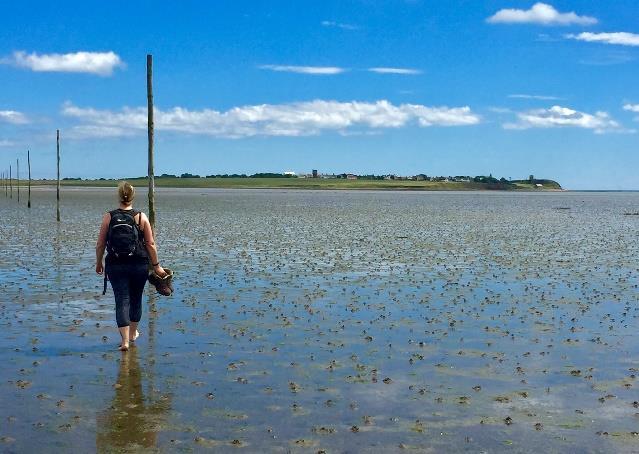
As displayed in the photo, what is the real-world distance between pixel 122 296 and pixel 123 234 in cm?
108

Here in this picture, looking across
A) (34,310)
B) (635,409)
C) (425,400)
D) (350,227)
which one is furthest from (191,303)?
(350,227)

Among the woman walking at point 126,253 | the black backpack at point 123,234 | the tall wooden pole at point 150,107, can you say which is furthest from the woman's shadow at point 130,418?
the tall wooden pole at point 150,107

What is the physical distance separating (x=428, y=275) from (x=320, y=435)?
50.3 ft

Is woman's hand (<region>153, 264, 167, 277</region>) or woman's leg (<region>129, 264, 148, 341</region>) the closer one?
woman's leg (<region>129, 264, 148, 341</region>)

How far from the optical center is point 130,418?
30.6 ft

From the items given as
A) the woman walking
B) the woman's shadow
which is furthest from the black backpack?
the woman's shadow

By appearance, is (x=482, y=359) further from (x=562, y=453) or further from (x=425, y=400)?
(x=562, y=453)

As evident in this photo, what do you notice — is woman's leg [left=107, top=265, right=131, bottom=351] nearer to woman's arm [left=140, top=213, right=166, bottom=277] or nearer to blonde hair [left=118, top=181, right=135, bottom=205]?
woman's arm [left=140, top=213, right=166, bottom=277]

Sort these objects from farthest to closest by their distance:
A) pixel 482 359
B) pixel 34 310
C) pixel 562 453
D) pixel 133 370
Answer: pixel 34 310, pixel 482 359, pixel 133 370, pixel 562 453

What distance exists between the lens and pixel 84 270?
24.3 metres

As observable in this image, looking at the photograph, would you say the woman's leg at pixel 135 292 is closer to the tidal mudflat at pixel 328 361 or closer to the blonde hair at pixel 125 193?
the tidal mudflat at pixel 328 361

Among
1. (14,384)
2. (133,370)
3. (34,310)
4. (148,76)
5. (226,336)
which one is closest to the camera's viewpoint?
(14,384)

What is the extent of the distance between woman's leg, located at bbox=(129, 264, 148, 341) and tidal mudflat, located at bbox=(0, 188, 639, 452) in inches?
15.5

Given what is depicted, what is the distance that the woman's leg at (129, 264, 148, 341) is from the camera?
41.4 ft
